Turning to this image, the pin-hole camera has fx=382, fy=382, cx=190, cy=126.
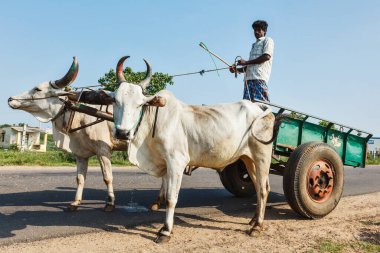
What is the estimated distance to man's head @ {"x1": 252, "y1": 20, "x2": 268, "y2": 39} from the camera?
6598 mm

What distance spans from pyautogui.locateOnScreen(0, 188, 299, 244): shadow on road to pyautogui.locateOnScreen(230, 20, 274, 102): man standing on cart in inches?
83.9

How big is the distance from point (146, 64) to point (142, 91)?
0.37 m

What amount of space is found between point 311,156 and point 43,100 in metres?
4.72

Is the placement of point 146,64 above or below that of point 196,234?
above

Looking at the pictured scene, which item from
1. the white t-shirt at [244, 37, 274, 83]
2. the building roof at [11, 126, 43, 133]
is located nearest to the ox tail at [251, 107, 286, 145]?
the white t-shirt at [244, 37, 274, 83]

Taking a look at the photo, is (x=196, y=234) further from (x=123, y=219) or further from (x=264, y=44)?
(x=264, y=44)

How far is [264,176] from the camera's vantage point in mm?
5832

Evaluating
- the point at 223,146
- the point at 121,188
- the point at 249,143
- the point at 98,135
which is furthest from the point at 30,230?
the point at 121,188

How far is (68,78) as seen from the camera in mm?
6723

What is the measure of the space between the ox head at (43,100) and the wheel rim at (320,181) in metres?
4.38

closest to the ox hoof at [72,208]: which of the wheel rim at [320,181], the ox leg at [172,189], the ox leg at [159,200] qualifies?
the ox leg at [159,200]

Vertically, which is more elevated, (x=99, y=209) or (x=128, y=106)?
(x=128, y=106)

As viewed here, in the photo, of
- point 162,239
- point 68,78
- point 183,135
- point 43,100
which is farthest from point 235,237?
point 43,100

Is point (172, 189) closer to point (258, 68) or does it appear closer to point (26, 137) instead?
point (258, 68)
